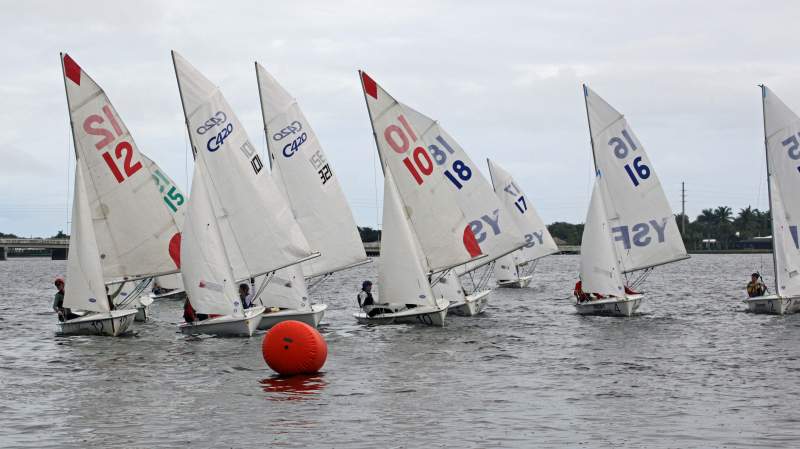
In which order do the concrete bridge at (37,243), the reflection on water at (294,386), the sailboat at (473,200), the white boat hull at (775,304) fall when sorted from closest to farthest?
the reflection on water at (294,386)
the white boat hull at (775,304)
the sailboat at (473,200)
the concrete bridge at (37,243)

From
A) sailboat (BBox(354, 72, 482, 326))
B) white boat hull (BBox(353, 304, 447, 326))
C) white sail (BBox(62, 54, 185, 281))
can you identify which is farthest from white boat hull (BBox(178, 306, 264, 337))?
sailboat (BBox(354, 72, 482, 326))

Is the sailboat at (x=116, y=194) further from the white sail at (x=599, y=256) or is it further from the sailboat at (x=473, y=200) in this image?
the white sail at (x=599, y=256)

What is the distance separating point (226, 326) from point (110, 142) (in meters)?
6.94

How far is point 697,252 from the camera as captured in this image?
196250 mm

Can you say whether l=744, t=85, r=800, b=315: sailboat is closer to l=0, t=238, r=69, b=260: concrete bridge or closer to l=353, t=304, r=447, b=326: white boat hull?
l=353, t=304, r=447, b=326: white boat hull

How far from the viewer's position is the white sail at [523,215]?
6150 cm

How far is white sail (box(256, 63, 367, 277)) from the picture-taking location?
1465 inches

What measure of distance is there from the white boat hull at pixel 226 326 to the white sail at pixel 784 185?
18.1m

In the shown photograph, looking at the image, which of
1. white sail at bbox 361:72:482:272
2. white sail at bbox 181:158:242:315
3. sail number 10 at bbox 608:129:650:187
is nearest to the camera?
white sail at bbox 181:158:242:315

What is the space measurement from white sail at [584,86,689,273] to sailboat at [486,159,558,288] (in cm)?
1814

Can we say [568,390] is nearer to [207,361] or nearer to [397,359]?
[397,359]

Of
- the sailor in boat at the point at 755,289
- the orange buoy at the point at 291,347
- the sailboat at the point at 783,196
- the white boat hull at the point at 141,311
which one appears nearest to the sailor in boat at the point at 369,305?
the white boat hull at the point at 141,311

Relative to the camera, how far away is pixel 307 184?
37.4 metres

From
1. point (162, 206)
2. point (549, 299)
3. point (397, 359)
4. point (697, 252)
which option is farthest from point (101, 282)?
point (697, 252)
